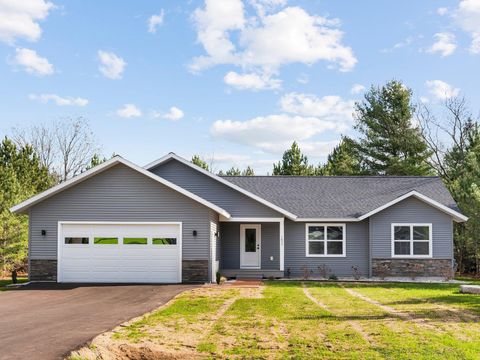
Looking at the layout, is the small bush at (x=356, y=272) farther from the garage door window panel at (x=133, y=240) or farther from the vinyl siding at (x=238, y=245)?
the garage door window panel at (x=133, y=240)

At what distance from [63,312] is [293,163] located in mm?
35679

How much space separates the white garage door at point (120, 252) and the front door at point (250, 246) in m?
4.68

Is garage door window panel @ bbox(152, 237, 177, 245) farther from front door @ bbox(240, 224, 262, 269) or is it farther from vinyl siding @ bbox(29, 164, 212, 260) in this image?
front door @ bbox(240, 224, 262, 269)

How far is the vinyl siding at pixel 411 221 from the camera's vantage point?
73.9ft

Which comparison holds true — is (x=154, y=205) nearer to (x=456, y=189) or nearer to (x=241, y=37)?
(x=241, y=37)

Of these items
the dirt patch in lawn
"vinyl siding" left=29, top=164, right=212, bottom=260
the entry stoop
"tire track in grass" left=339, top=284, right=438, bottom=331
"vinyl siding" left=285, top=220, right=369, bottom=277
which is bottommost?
the entry stoop

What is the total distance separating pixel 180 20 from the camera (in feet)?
71.4

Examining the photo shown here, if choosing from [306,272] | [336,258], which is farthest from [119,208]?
[336,258]

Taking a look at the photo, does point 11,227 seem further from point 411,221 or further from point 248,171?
point 248,171

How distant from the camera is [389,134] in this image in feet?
140

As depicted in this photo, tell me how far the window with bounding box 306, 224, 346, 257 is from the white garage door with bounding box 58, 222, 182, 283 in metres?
6.55

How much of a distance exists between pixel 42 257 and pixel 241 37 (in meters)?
11.9

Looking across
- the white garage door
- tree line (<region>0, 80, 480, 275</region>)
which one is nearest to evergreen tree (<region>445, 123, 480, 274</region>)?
tree line (<region>0, 80, 480, 275</region>)

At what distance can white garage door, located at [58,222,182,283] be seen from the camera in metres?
19.6
